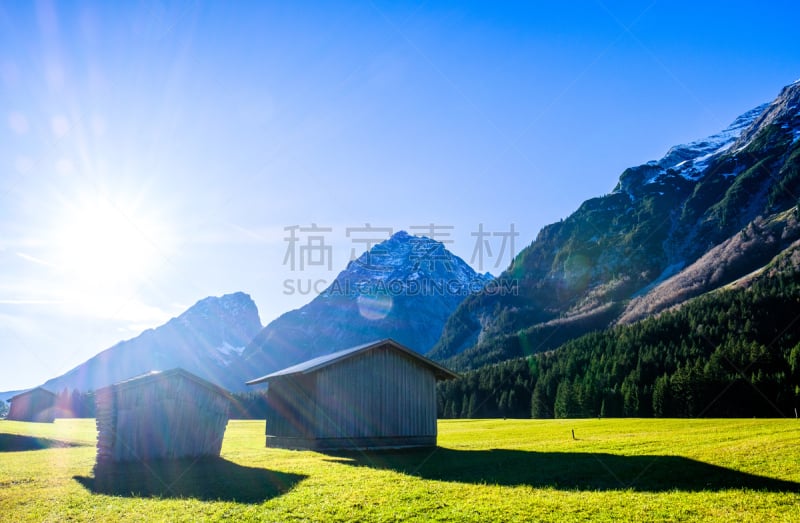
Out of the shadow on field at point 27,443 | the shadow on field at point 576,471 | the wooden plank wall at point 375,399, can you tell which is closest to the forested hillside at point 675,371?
the wooden plank wall at point 375,399

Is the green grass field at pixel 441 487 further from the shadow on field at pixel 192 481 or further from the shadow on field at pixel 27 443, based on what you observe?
the shadow on field at pixel 27 443

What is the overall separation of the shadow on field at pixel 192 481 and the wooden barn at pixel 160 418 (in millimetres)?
1296

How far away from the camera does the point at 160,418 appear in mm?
27469

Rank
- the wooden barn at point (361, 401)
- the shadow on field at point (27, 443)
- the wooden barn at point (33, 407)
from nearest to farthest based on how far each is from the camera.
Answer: the wooden barn at point (361, 401) → the shadow on field at point (27, 443) → the wooden barn at point (33, 407)

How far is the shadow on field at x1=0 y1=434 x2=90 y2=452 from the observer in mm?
35438

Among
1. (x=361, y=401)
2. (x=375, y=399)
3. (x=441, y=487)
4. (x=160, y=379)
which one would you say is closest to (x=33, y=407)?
(x=160, y=379)

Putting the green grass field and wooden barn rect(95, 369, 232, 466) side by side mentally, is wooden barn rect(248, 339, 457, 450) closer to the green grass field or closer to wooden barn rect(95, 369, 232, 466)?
the green grass field

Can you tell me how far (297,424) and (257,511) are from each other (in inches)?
844

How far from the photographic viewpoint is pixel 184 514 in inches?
531

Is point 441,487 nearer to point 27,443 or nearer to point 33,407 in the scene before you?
point 27,443

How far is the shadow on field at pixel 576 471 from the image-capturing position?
16.6 meters

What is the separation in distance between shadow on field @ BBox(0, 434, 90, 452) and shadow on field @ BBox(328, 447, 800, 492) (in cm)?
2429

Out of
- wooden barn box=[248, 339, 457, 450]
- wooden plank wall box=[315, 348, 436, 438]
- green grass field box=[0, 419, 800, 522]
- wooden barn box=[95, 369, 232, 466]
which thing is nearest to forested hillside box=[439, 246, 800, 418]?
green grass field box=[0, 419, 800, 522]

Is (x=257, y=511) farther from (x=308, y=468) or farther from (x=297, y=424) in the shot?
(x=297, y=424)
